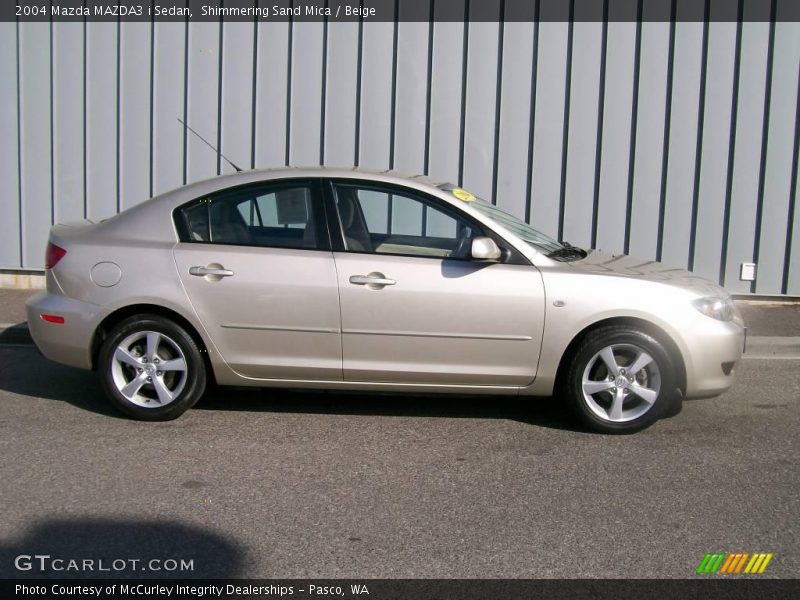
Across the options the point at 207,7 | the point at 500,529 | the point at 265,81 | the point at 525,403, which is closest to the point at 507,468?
the point at 500,529

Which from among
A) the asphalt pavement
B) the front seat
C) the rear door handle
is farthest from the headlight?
the rear door handle

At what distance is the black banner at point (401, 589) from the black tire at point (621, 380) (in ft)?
6.09

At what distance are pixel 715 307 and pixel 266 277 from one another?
2735 mm

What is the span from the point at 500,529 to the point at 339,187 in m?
2.51

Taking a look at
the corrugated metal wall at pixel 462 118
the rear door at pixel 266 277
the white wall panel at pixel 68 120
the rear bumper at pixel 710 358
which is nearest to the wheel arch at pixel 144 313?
the rear door at pixel 266 277

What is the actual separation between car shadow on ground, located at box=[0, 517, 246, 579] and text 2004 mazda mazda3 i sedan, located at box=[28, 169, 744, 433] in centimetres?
159

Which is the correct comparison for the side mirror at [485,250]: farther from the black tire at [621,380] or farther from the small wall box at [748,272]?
the small wall box at [748,272]

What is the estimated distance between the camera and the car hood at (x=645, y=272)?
562 cm

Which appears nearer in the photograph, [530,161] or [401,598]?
[401,598]

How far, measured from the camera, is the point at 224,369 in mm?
5711

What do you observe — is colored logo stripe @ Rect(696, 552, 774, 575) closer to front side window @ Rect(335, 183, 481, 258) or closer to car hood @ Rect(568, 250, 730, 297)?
car hood @ Rect(568, 250, 730, 297)

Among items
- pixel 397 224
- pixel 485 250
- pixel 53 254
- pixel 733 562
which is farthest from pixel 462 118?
pixel 733 562

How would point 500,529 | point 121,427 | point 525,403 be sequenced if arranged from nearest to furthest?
point 500,529, point 121,427, point 525,403

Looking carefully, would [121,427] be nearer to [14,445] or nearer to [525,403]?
[14,445]
